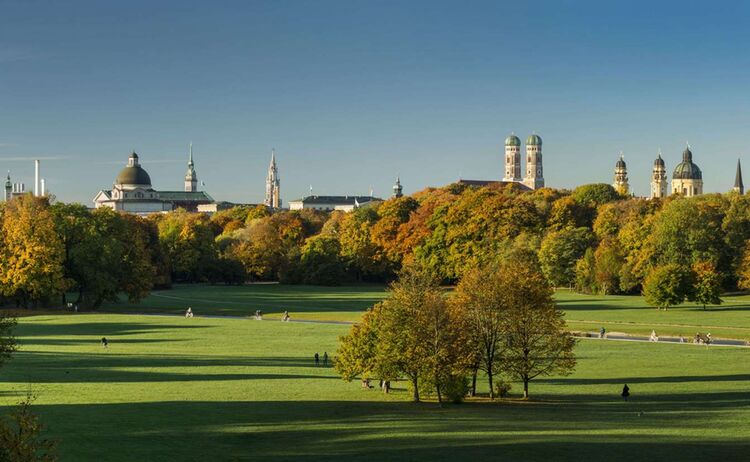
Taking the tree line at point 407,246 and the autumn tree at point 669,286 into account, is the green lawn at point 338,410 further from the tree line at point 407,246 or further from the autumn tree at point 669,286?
the autumn tree at point 669,286

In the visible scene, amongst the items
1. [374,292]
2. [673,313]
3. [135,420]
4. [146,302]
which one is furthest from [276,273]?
[135,420]

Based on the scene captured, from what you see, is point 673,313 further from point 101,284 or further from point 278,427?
point 278,427

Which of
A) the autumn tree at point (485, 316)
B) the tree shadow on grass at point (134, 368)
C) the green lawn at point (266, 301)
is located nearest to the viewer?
the autumn tree at point (485, 316)

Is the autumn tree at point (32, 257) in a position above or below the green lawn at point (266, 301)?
above

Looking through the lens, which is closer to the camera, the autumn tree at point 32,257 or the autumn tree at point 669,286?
the autumn tree at point 32,257

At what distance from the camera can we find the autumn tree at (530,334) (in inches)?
1938

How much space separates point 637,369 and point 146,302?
66.5m

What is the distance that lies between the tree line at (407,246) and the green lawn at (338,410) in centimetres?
1918

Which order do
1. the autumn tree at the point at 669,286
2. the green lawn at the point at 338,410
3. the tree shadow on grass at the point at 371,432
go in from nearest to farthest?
the tree shadow on grass at the point at 371,432 → the green lawn at the point at 338,410 → the autumn tree at the point at 669,286

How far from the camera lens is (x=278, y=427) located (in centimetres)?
3884

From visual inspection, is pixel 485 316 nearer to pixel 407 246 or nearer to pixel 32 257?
pixel 32 257

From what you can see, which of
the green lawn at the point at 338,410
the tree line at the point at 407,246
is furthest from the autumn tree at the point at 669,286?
the green lawn at the point at 338,410

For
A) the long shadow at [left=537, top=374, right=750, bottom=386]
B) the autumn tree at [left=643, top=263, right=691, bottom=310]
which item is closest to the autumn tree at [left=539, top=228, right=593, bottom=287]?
the autumn tree at [left=643, top=263, right=691, bottom=310]

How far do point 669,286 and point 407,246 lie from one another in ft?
169
